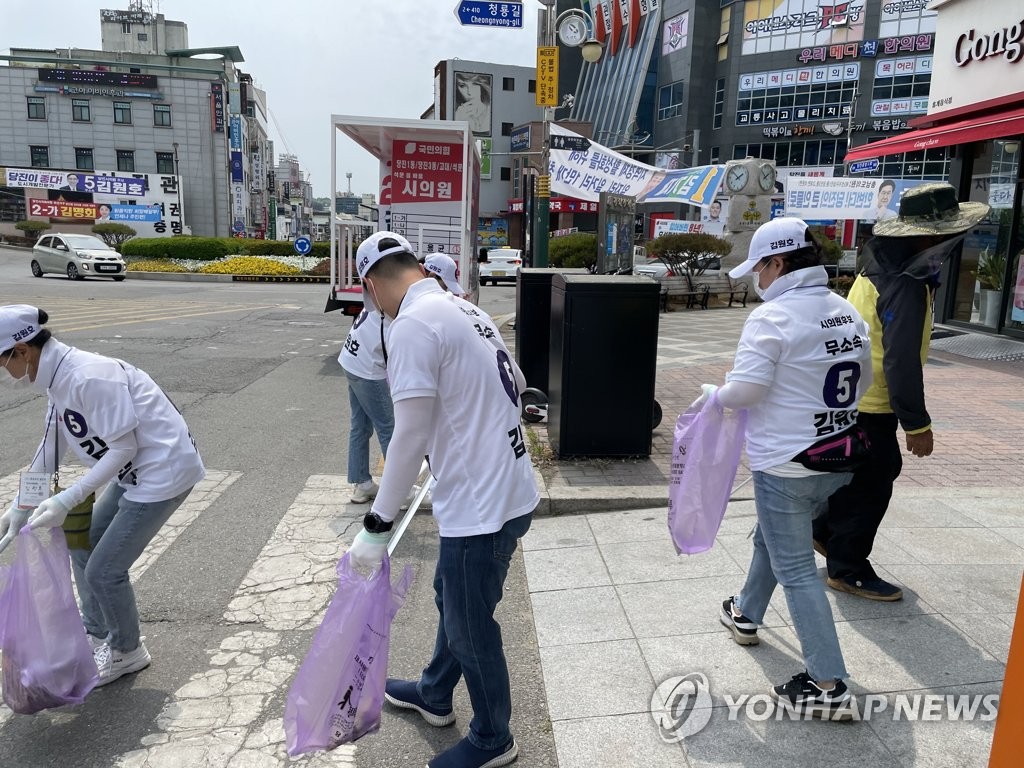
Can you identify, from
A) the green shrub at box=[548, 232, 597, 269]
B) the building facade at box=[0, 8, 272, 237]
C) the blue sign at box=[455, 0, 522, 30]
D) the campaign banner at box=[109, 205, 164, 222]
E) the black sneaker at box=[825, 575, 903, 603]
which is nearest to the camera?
the black sneaker at box=[825, 575, 903, 603]

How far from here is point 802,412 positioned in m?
2.86

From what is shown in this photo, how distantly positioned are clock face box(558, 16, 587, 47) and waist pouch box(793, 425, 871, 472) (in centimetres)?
1161

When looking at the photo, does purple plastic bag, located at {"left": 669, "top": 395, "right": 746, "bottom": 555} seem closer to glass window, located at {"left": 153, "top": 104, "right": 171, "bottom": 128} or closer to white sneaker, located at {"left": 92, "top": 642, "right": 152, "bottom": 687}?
white sneaker, located at {"left": 92, "top": 642, "right": 152, "bottom": 687}

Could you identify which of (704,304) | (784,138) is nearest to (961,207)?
(704,304)

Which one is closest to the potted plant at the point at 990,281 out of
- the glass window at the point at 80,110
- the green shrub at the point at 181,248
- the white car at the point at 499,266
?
the white car at the point at 499,266

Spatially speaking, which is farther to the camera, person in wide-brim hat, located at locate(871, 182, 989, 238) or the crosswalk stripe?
person in wide-brim hat, located at locate(871, 182, 989, 238)

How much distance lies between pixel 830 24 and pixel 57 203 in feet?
175

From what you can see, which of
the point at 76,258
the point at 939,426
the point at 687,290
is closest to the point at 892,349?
the point at 939,426

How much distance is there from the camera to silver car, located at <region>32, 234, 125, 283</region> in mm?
26812

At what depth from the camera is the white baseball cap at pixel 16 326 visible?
2.80m

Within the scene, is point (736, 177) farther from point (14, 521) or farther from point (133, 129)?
point (133, 129)

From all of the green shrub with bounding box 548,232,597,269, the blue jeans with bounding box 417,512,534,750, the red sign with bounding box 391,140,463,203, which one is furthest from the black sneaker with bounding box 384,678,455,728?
the green shrub with bounding box 548,232,597,269

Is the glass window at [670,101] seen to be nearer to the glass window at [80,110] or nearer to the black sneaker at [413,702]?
the glass window at [80,110]

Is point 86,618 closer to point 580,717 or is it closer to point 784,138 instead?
point 580,717
